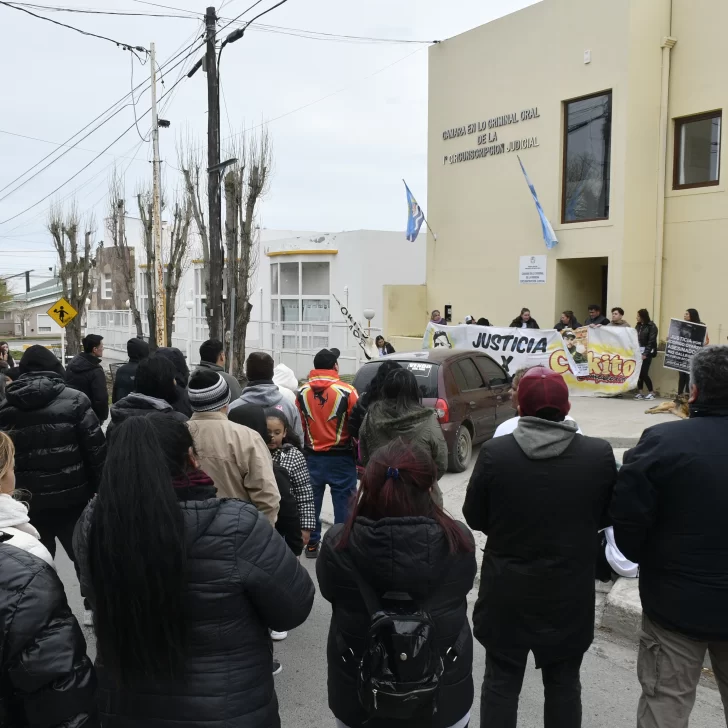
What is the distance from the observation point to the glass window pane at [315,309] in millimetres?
24578

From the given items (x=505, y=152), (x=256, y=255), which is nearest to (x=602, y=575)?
(x=505, y=152)

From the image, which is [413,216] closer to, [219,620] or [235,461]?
[235,461]

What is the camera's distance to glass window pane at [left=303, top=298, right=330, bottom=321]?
968 inches

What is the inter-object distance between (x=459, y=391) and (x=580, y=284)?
9087 mm

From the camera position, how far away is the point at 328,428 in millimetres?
6246

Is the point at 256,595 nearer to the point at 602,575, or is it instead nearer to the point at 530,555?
the point at 530,555

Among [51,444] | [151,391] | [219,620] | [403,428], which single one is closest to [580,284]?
[403,428]

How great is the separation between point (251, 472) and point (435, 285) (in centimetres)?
1649

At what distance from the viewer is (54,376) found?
505 centimetres

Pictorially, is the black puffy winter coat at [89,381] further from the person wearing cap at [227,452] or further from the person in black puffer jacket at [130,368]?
the person wearing cap at [227,452]

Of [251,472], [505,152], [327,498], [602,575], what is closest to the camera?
[602,575]

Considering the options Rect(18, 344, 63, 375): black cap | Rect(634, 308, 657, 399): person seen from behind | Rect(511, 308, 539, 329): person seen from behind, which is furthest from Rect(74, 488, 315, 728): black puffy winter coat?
Rect(511, 308, 539, 329): person seen from behind

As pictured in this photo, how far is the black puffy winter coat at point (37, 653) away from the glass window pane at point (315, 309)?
73.5ft

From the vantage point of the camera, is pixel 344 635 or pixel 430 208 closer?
pixel 344 635
